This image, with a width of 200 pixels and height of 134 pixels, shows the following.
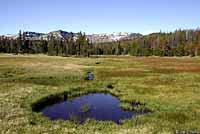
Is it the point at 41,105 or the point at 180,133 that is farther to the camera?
the point at 41,105

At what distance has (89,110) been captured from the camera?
28.2 metres

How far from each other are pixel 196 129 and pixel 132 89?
1980cm

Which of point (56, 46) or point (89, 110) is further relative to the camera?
point (56, 46)

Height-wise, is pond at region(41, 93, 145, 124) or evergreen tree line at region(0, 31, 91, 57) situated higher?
evergreen tree line at region(0, 31, 91, 57)

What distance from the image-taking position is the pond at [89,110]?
25125 millimetres

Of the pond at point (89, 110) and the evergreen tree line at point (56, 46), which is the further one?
the evergreen tree line at point (56, 46)

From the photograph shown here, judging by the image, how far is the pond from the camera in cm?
2512

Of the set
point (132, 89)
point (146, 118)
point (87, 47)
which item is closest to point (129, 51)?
point (87, 47)

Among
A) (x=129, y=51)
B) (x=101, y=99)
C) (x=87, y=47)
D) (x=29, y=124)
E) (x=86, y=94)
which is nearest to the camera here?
(x=29, y=124)

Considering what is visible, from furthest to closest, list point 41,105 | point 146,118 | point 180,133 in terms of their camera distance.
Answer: point 41,105 → point 146,118 → point 180,133

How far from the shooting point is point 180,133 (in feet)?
60.1

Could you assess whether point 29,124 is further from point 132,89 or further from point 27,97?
point 132,89

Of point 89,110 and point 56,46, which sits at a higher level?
point 56,46

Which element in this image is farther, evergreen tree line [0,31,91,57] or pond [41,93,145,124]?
evergreen tree line [0,31,91,57]
